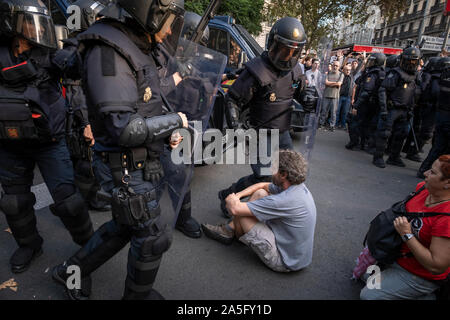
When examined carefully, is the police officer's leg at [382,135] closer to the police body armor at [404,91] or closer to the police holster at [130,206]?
the police body armor at [404,91]

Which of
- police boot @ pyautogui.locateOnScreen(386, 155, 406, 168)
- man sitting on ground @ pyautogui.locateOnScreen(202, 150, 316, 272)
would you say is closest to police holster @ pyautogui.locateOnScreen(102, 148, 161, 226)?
man sitting on ground @ pyautogui.locateOnScreen(202, 150, 316, 272)

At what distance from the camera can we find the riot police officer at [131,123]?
1.38 meters

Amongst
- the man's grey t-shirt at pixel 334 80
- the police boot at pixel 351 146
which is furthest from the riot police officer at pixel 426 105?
the man's grey t-shirt at pixel 334 80

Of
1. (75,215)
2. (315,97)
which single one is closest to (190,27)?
(315,97)

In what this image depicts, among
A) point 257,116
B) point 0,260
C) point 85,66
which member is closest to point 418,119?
point 257,116

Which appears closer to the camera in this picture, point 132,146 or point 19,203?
point 132,146

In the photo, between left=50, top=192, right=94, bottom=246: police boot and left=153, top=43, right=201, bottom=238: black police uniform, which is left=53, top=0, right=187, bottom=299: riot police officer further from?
left=50, top=192, right=94, bottom=246: police boot

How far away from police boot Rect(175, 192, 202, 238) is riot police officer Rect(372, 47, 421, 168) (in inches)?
172

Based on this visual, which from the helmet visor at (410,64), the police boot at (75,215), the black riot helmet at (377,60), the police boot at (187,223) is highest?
the black riot helmet at (377,60)

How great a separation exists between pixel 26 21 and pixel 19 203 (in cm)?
128

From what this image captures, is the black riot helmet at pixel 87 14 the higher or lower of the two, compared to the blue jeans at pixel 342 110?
higher

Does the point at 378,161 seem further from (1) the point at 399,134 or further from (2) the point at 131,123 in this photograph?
(2) the point at 131,123

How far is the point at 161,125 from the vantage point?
150cm

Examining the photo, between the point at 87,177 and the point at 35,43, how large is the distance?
1.45 meters
